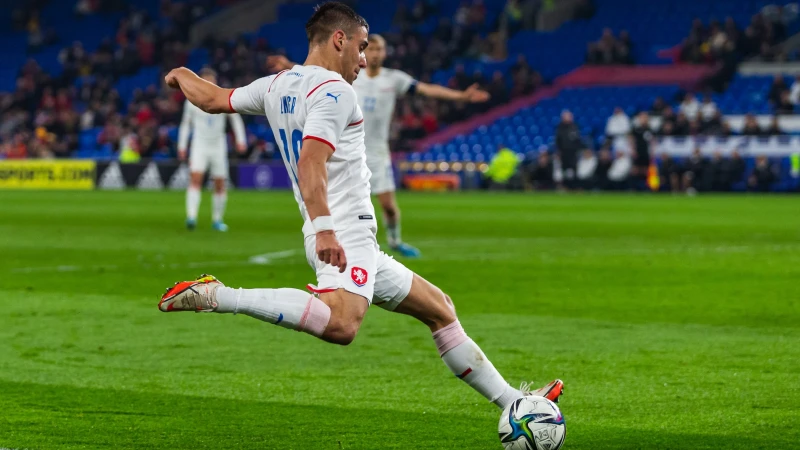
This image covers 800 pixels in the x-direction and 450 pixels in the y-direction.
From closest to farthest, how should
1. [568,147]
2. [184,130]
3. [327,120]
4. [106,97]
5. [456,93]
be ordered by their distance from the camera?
[327,120] → [456,93] → [184,130] → [568,147] → [106,97]

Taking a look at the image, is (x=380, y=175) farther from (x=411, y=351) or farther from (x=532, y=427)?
(x=532, y=427)

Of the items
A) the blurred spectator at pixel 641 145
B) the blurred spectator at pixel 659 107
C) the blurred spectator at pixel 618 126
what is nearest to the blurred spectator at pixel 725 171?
the blurred spectator at pixel 641 145

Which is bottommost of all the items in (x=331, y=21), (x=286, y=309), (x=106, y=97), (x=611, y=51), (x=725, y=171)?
(x=725, y=171)

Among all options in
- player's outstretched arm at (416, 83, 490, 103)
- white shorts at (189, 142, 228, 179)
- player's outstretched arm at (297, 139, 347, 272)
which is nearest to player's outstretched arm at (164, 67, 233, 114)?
player's outstretched arm at (297, 139, 347, 272)

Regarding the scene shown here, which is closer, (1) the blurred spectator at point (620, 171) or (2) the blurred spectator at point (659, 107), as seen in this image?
(1) the blurred spectator at point (620, 171)

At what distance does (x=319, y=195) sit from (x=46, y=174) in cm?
3520

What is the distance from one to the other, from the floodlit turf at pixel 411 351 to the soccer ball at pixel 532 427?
Answer: 181 mm

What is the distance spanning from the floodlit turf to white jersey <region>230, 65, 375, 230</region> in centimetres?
97

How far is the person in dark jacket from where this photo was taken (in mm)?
33438

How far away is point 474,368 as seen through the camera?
17.5ft

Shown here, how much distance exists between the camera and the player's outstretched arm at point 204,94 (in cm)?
552

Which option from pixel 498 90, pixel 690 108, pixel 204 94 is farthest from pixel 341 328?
pixel 498 90

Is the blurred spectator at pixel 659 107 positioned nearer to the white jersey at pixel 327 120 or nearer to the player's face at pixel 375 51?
the player's face at pixel 375 51

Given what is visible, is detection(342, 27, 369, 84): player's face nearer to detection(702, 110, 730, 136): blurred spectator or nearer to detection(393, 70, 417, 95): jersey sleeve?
detection(393, 70, 417, 95): jersey sleeve
